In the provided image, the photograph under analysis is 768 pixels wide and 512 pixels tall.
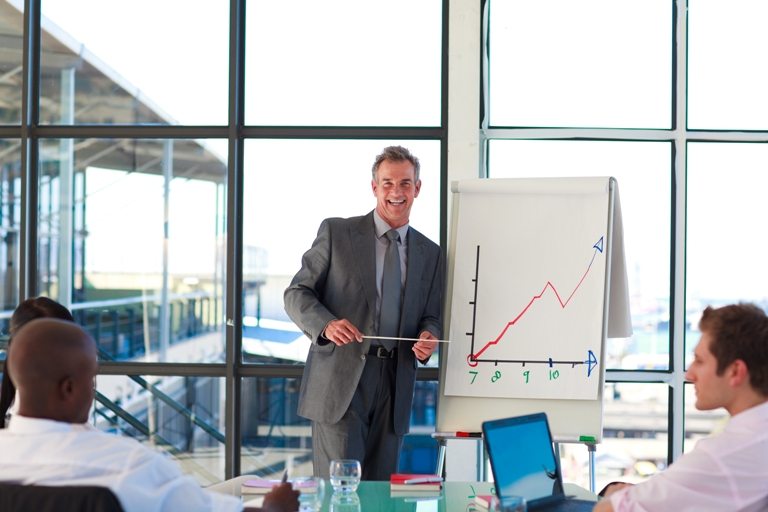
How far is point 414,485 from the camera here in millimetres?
2879

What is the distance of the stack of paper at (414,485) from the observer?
9.36ft

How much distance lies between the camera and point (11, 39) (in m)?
5.02

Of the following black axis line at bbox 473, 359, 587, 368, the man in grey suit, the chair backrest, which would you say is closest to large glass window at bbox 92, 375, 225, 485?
the man in grey suit

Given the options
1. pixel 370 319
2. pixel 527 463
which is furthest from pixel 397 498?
pixel 370 319

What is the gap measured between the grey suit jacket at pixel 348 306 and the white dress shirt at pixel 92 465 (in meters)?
1.90

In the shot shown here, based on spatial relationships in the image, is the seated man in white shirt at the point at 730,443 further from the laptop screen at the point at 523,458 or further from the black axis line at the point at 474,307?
the black axis line at the point at 474,307

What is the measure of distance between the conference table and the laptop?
6.3 inches

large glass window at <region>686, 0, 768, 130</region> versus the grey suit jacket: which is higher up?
large glass window at <region>686, 0, 768, 130</region>

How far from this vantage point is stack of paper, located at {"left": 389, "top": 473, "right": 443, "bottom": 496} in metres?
2.85

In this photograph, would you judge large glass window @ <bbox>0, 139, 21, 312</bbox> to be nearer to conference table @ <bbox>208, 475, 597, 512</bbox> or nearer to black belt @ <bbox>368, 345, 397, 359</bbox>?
black belt @ <bbox>368, 345, 397, 359</bbox>

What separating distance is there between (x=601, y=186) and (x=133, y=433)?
2.88 meters

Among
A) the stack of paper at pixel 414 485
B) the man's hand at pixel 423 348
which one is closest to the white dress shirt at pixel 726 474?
the stack of paper at pixel 414 485

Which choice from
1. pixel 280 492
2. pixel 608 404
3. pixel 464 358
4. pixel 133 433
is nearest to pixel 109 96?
pixel 133 433

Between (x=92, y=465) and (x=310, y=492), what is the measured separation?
91 centimetres
